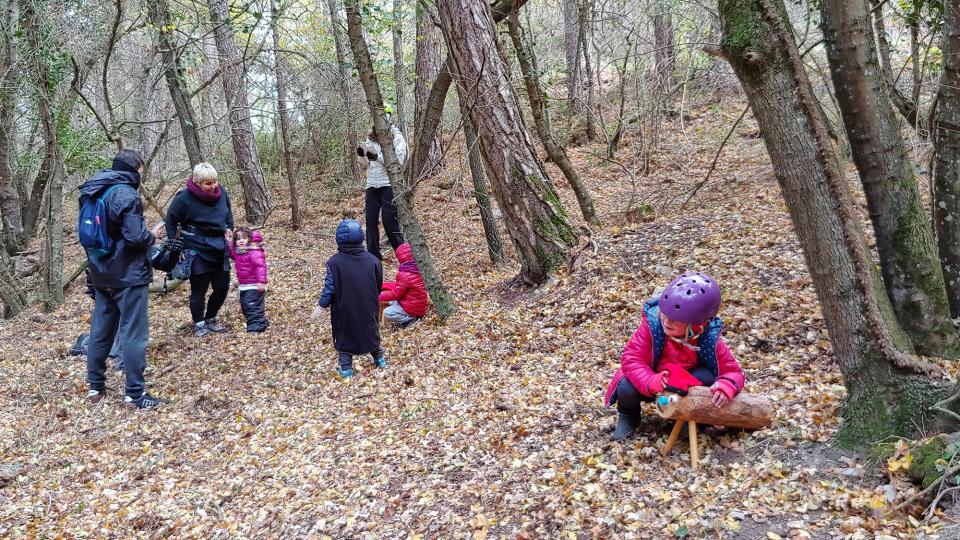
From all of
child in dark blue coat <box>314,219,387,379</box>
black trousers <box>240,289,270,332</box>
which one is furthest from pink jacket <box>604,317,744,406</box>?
black trousers <box>240,289,270,332</box>

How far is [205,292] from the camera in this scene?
280 inches

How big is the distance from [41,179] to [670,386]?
40.9 feet

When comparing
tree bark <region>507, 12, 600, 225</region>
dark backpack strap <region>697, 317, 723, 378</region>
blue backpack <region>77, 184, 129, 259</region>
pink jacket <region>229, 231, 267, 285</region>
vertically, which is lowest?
dark backpack strap <region>697, 317, 723, 378</region>

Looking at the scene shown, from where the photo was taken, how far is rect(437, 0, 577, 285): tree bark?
671cm

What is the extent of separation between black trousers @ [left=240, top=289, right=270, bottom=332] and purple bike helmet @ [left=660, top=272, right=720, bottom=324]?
17.3ft

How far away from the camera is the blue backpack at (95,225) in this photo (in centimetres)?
529

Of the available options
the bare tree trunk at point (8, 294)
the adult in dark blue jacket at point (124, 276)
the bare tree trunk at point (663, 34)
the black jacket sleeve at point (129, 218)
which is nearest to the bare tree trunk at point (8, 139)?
the bare tree trunk at point (8, 294)

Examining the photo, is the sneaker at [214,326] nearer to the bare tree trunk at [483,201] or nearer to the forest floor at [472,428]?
the forest floor at [472,428]

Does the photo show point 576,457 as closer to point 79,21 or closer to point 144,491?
point 144,491

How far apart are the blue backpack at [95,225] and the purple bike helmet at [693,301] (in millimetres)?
4581

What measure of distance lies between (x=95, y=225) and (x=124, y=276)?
472mm

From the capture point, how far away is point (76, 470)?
4.67m

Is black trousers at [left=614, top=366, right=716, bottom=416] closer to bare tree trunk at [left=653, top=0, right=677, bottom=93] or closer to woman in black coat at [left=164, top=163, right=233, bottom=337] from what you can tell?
bare tree trunk at [left=653, top=0, right=677, bottom=93]

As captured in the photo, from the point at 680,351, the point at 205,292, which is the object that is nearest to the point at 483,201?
the point at 205,292
